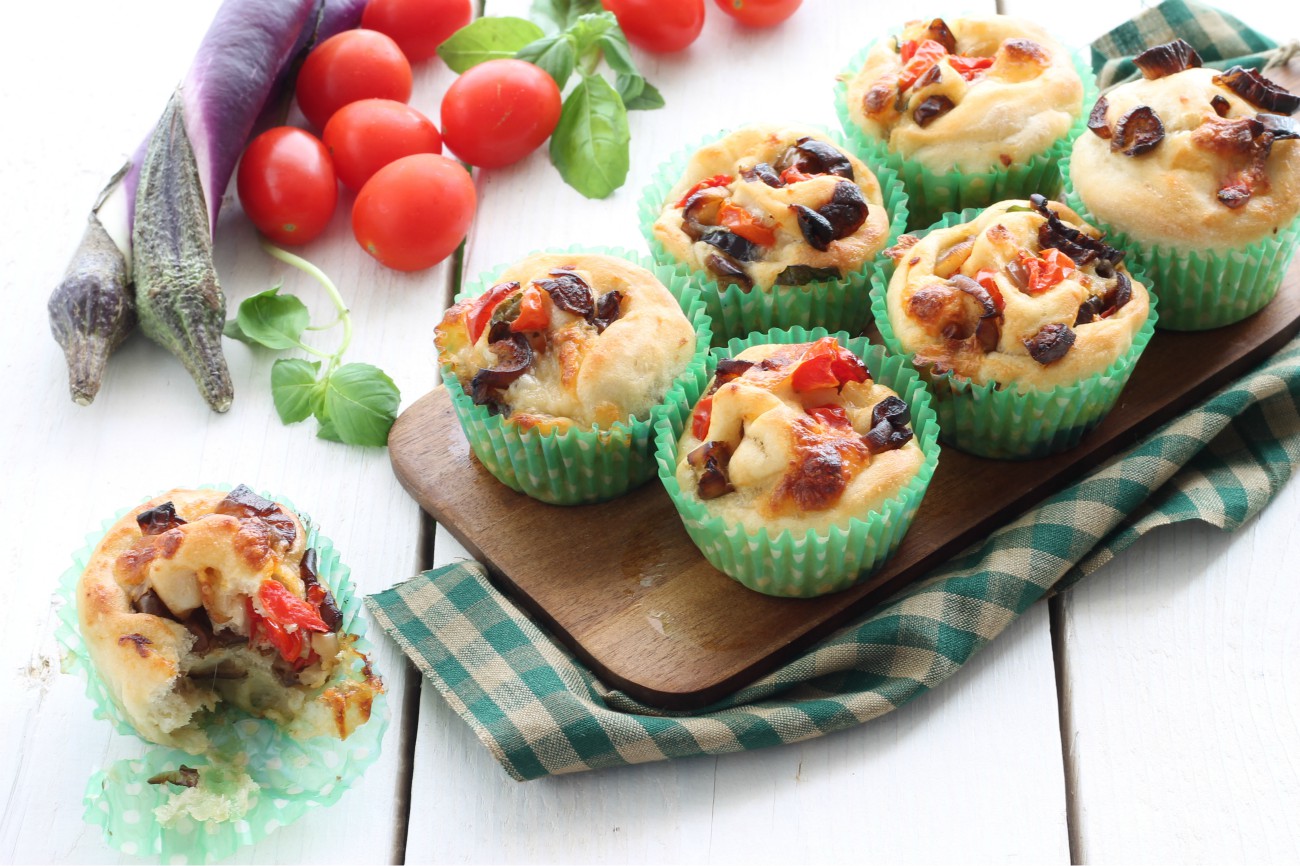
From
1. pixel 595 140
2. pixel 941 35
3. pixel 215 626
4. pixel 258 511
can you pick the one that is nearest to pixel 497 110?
pixel 595 140

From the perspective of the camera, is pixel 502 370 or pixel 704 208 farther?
pixel 704 208

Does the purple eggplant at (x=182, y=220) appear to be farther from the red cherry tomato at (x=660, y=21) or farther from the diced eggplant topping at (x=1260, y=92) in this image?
the diced eggplant topping at (x=1260, y=92)

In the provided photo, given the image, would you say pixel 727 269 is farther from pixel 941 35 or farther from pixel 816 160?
pixel 941 35

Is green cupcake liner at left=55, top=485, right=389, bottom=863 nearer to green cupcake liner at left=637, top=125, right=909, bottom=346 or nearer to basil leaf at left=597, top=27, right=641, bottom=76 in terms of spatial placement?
green cupcake liner at left=637, top=125, right=909, bottom=346

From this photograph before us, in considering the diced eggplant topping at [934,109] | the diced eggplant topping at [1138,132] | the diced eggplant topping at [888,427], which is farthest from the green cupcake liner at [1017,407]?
the diced eggplant topping at [934,109]

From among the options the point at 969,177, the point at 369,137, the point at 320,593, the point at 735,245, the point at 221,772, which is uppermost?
the point at 969,177

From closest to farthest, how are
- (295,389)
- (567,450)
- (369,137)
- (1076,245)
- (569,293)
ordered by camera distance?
(567,450)
(569,293)
(1076,245)
(295,389)
(369,137)

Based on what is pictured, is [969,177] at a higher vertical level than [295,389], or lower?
higher
